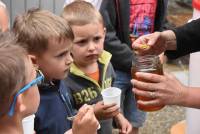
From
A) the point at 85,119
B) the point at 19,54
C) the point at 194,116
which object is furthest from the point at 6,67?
the point at 194,116

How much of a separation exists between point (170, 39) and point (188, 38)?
129 millimetres

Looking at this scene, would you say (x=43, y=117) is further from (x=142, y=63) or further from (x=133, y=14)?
(x=133, y=14)

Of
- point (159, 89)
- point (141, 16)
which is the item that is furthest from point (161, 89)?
point (141, 16)

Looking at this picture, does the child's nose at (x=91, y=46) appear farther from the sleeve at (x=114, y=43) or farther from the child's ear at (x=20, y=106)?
the child's ear at (x=20, y=106)

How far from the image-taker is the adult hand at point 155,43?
267 cm

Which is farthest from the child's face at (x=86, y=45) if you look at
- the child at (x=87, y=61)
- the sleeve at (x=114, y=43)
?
the sleeve at (x=114, y=43)

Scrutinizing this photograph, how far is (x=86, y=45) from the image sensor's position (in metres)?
2.97

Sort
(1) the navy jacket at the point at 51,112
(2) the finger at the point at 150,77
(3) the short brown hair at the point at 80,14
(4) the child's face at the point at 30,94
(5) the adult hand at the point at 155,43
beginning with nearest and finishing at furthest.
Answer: (4) the child's face at the point at 30,94, (2) the finger at the point at 150,77, (1) the navy jacket at the point at 51,112, (5) the adult hand at the point at 155,43, (3) the short brown hair at the point at 80,14

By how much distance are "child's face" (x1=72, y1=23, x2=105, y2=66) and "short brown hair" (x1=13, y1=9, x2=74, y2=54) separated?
1.18ft

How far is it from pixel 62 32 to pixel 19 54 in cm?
77

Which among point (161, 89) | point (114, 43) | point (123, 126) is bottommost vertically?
point (123, 126)

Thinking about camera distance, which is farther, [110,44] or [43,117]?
[110,44]

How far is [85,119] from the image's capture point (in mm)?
2244

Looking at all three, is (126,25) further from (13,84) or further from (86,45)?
(13,84)
